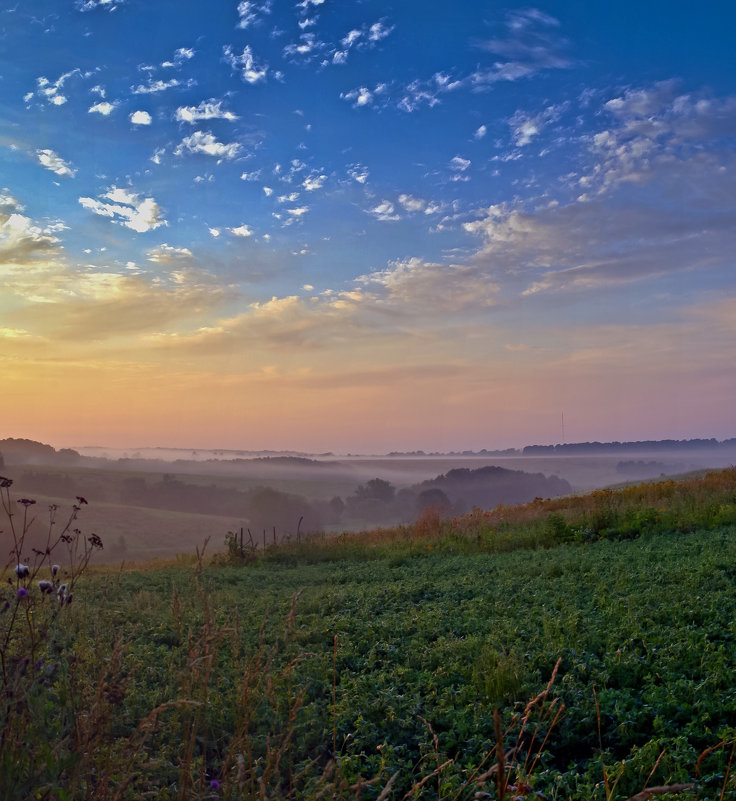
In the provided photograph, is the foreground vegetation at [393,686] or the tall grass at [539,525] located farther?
the tall grass at [539,525]

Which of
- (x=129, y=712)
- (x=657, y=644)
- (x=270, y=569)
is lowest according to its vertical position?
(x=270, y=569)

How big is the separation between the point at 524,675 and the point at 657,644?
1.45 meters

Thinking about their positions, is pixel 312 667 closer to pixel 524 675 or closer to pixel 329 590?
pixel 524 675

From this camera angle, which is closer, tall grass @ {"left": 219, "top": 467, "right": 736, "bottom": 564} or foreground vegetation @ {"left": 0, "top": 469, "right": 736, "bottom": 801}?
foreground vegetation @ {"left": 0, "top": 469, "right": 736, "bottom": 801}

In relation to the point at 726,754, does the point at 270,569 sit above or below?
below

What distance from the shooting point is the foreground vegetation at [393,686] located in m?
3.63

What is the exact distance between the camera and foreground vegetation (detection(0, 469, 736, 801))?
11.9ft

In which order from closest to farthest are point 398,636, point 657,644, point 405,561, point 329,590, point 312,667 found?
point 657,644 → point 312,667 → point 398,636 → point 329,590 → point 405,561

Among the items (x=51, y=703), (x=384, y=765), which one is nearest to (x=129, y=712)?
(x=51, y=703)

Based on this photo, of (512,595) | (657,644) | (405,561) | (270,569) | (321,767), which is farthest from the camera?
(270,569)

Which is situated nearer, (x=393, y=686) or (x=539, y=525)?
(x=393, y=686)

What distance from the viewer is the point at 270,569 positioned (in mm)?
16922

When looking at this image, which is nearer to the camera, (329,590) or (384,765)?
(384,765)

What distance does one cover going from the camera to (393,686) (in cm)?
589
